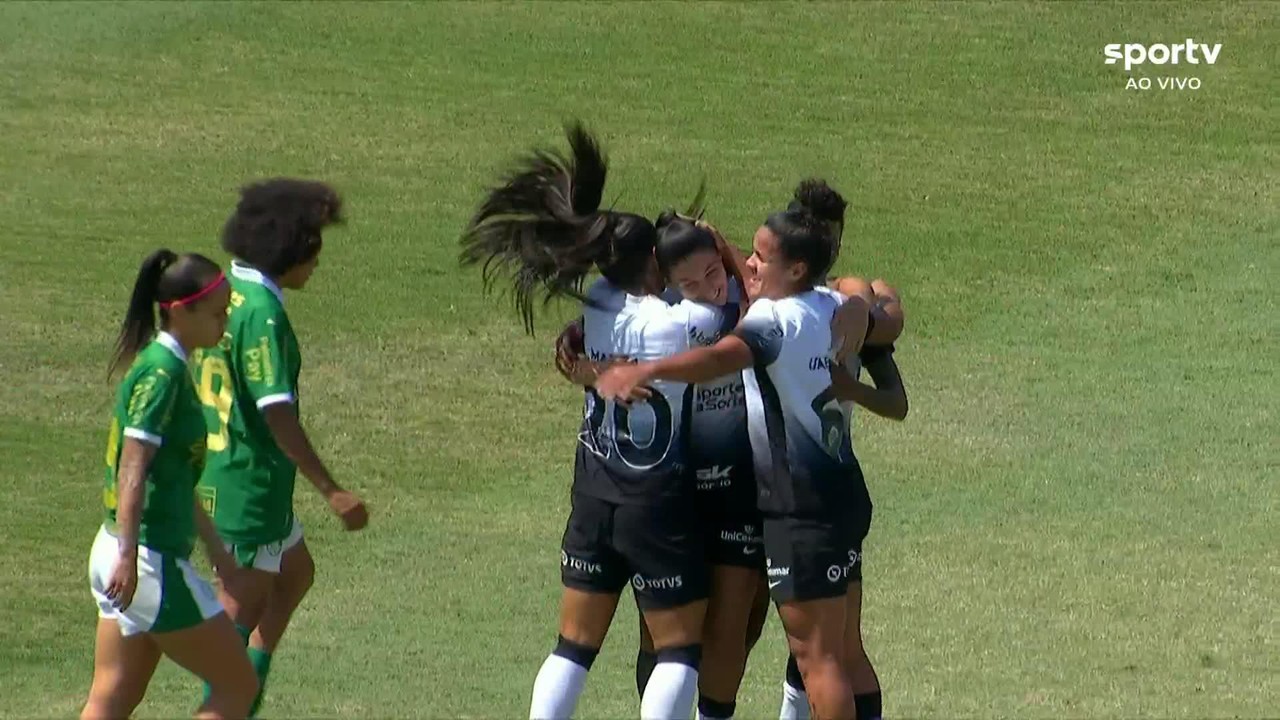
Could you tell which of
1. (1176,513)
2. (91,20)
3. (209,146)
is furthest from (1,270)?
(1176,513)

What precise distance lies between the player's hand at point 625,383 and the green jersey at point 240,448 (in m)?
1.09

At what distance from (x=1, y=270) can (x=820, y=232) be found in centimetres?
847

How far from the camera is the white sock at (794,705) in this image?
22.6 ft

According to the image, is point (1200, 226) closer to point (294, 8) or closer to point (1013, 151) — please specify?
point (1013, 151)

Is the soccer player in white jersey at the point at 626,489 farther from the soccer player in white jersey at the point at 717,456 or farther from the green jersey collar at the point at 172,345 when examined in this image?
the green jersey collar at the point at 172,345

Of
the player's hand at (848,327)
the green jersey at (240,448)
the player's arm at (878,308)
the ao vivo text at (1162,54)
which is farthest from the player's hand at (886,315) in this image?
the ao vivo text at (1162,54)

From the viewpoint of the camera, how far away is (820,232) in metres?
6.14

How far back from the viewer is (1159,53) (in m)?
16.4

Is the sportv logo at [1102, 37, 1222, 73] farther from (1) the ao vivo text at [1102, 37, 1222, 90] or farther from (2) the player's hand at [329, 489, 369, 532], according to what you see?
(2) the player's hand at [329, 489, 369, 532]

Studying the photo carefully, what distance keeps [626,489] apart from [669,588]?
0.34 meters

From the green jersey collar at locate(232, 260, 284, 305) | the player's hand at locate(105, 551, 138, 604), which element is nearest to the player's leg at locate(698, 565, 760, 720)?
the green jersey collar at locate(232, 260, 284, 305)

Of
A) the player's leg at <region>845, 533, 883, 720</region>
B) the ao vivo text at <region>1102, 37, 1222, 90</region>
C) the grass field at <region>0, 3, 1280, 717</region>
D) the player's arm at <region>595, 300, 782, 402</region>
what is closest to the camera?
the player's arm at <region>595, 300, 782, 402</region>

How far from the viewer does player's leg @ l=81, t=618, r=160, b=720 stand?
19.2 ft

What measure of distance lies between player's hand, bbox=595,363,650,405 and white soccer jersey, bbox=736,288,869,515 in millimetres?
378
